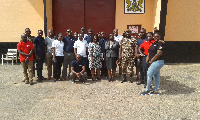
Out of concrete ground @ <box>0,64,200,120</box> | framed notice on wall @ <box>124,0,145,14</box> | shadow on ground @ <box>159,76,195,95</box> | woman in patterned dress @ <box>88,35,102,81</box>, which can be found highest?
framed notice on wall @ <box>124,0,145,14</box>

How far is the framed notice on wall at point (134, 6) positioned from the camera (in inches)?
448

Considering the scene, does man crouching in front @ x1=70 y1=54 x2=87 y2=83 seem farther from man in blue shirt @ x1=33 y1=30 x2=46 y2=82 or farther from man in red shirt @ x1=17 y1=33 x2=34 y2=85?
man in red shirt @ x1=17 y1=33 x2=34 y2=85

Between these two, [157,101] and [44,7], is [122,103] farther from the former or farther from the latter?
[44,7]

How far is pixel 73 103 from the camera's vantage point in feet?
16.4

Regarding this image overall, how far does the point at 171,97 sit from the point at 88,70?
3.36m

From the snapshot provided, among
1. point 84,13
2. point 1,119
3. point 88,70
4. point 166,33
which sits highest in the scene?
point 84,13

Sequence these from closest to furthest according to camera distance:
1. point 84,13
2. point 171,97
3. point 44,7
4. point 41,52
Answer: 1. point 171,97
2. point 41,52
3. point 44,7
4. point 84,13

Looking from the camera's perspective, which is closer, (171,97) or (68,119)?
(68,119)

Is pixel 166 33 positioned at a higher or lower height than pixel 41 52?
higher

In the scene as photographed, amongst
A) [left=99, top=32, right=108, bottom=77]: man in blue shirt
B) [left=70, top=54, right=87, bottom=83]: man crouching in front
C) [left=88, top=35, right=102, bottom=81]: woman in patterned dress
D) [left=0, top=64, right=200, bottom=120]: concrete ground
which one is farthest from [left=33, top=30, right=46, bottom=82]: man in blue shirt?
[left=99, top=32, right=108, bottom=77]: man in blue shirt

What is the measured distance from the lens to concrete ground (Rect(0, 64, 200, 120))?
423 cm

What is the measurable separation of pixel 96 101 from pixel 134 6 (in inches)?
304

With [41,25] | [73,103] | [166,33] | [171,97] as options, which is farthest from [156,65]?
[41,25]

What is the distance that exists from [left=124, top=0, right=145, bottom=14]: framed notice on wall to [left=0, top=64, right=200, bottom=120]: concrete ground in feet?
17.9
